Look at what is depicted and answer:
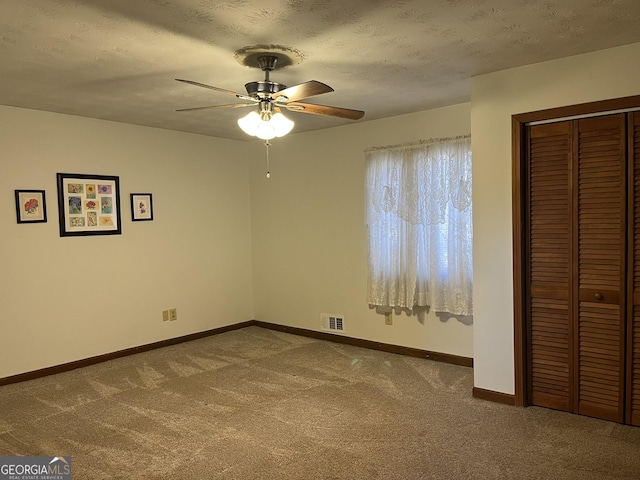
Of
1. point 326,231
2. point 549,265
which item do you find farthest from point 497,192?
point 326,231

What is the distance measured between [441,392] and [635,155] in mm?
2058

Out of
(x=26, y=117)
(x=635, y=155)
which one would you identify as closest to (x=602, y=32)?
(x=635, y=155)

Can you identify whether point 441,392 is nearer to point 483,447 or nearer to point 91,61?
point 483,447

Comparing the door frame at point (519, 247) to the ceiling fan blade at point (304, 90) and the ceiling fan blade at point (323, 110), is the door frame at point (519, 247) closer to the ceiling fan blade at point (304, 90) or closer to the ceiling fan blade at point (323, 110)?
the ceiling fan blade at point (323, 110)

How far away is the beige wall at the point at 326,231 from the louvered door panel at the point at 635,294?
1.46 m

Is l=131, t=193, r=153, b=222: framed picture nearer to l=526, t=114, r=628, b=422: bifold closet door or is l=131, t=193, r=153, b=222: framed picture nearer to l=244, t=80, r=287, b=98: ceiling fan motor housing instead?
l=244, t=80, r=287, b=98: ceiling fan motor housing

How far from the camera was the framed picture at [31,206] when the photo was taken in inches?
165

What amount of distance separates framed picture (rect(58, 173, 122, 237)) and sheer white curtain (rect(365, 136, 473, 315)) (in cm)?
244

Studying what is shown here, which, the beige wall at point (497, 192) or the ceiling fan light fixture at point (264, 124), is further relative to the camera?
the beige wall at point (497, 192)

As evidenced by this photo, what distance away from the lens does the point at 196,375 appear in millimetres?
4324

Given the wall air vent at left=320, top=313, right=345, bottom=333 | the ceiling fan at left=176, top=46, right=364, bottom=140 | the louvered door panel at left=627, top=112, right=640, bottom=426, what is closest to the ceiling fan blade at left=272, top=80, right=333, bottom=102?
the ceiling fan at left=176, top=46, right=364, bottom=140

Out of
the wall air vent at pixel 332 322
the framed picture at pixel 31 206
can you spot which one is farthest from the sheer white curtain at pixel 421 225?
the framed picture at pixel 31 206

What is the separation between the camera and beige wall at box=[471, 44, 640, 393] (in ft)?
10.7

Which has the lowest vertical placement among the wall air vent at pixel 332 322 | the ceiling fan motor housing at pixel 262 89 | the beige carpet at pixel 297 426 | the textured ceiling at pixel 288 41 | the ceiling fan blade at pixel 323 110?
the beige carpet at pixel 297 426
